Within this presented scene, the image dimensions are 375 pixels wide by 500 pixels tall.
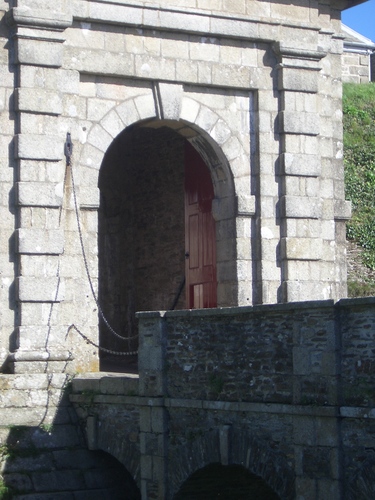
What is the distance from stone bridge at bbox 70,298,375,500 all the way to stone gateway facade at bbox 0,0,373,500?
6cm

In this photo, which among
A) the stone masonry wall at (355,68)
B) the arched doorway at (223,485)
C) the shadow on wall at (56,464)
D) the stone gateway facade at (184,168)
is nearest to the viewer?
the arched doorway at (223,485)

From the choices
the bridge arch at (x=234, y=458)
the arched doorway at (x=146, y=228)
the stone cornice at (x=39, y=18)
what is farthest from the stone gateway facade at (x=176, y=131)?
the bridge arch at (x=234, y=458)

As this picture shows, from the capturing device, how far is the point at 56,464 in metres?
12.3

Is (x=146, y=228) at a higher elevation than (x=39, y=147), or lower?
lower

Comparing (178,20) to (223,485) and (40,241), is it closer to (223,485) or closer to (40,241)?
(40,241)

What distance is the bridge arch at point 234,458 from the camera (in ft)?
32.5

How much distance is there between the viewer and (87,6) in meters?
13.6

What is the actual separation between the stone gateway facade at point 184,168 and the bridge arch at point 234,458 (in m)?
0.08

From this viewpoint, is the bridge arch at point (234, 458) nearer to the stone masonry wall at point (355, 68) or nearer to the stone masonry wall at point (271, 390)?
the stone masonry wall at point (271, 390)

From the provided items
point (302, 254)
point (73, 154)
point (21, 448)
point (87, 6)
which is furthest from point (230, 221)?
point (21, 448)

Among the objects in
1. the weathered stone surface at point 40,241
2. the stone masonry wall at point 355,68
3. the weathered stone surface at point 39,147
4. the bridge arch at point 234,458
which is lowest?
the bridge arch at point 234,458

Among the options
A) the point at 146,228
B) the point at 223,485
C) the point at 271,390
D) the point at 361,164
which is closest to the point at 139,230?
the point at 146,228

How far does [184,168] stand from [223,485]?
20.3 ft

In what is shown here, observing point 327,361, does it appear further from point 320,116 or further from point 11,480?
point 320,116
